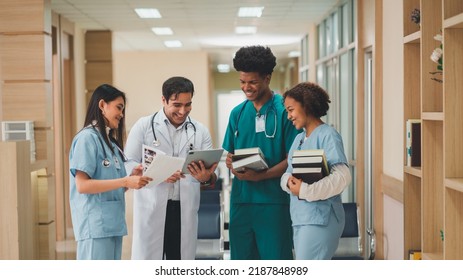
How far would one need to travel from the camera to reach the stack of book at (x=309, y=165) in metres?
2.36

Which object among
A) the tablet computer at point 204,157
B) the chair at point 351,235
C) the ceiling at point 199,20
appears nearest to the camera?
the tablet computer at point 204,157

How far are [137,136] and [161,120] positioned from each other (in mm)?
117

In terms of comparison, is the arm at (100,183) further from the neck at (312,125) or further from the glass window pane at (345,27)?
the glass window pane at (345,27)

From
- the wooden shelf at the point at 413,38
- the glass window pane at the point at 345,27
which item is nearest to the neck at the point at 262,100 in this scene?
the wooden shelf at the point at 413,38

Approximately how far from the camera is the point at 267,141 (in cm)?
280

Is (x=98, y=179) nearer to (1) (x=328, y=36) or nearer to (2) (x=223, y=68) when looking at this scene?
(1) (x=328, y=36)

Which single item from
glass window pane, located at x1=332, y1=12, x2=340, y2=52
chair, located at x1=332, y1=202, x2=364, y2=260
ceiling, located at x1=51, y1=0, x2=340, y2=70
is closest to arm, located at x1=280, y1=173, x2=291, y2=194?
chair, located at x1=332, y1=202, x2=364, y2=260

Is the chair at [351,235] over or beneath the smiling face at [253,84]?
beneath

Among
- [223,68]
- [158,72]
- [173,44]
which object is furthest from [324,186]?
[223,68]

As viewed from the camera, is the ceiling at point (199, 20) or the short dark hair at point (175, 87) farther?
the ceiling at point (199, 20)

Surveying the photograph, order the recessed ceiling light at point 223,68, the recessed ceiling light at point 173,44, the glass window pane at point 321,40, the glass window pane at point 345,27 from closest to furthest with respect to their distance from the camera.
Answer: the glass window pane at point 345,27
the glass window pane at point 321,40
the recessed ceiling light at point 173,44
the recessed ceiling light at point 223,68

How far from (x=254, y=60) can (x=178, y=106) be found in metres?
0.36

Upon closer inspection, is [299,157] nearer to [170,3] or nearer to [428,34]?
[428,34]

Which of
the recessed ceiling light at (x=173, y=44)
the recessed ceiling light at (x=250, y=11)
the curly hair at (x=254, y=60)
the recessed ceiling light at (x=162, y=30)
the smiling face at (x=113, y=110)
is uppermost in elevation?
the recessed ceiling light at (x=173, y=44)
